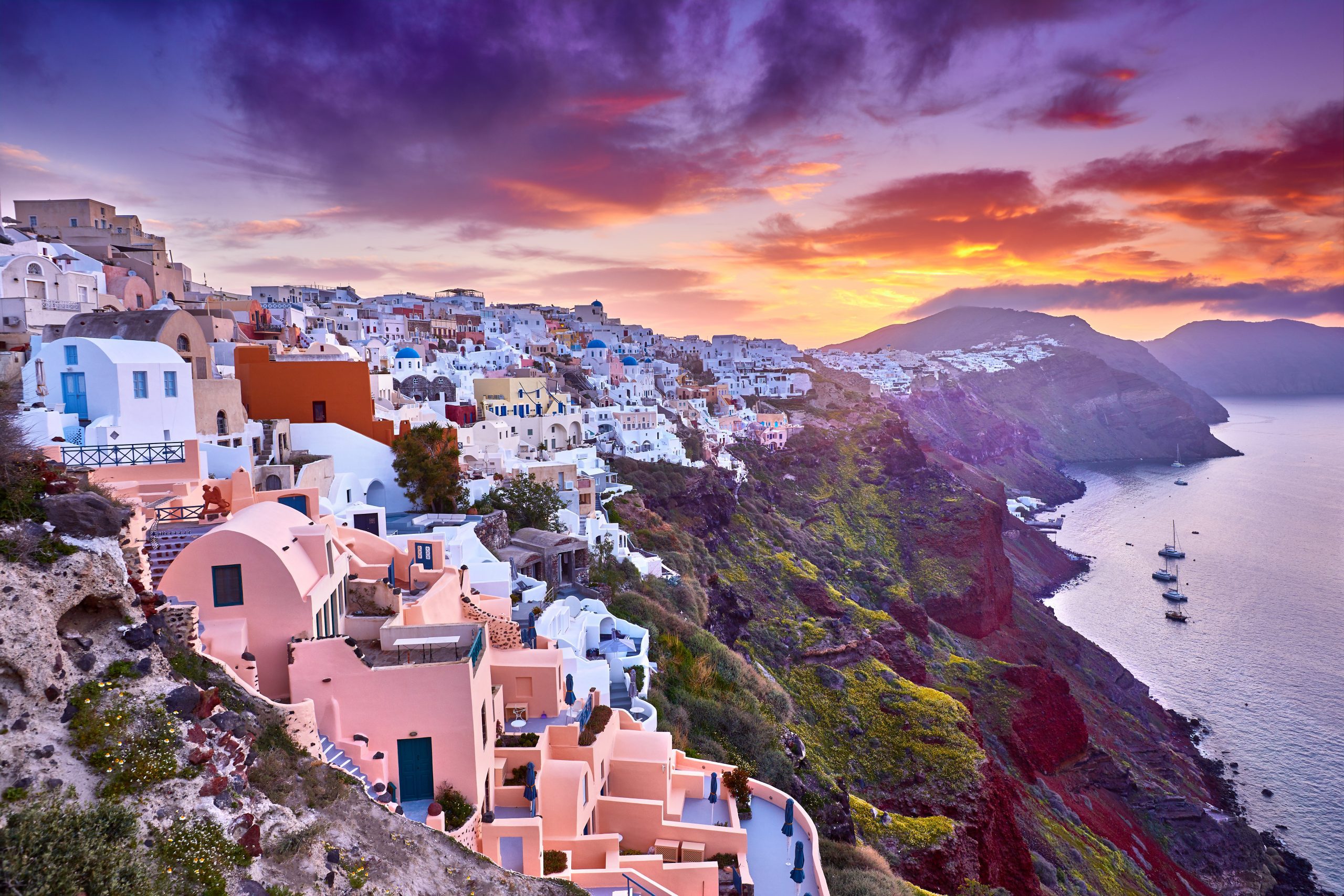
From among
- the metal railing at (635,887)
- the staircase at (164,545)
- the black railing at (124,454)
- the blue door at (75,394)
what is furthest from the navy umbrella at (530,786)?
the blue door at (75,394)

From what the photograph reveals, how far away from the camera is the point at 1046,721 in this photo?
4159 cm

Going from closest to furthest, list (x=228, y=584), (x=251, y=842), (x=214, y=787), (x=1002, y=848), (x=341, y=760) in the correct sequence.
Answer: (x=251, y=842), (x=214, y=787), (x=341, y=760), (x=228, y=584), (x=1002, y=848)

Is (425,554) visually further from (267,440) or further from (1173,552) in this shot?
(1173,552)

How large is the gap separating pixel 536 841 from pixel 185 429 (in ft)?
50.4

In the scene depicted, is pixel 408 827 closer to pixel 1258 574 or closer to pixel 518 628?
pixel 518 628

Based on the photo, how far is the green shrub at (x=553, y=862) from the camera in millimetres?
11414

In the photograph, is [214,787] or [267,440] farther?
[267,440]

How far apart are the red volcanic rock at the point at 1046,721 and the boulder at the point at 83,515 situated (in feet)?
139

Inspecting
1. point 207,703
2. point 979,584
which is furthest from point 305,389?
point 979,584

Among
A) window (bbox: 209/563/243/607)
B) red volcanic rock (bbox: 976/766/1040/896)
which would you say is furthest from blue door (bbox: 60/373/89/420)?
red volcanic rock (bbox: 976/766/1040/896)

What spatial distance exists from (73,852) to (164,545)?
20.5ft

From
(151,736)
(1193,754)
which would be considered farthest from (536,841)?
(1193,754)

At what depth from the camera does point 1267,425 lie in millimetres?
192250

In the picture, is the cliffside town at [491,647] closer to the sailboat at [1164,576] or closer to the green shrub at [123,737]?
the green shrub at [123,737]
